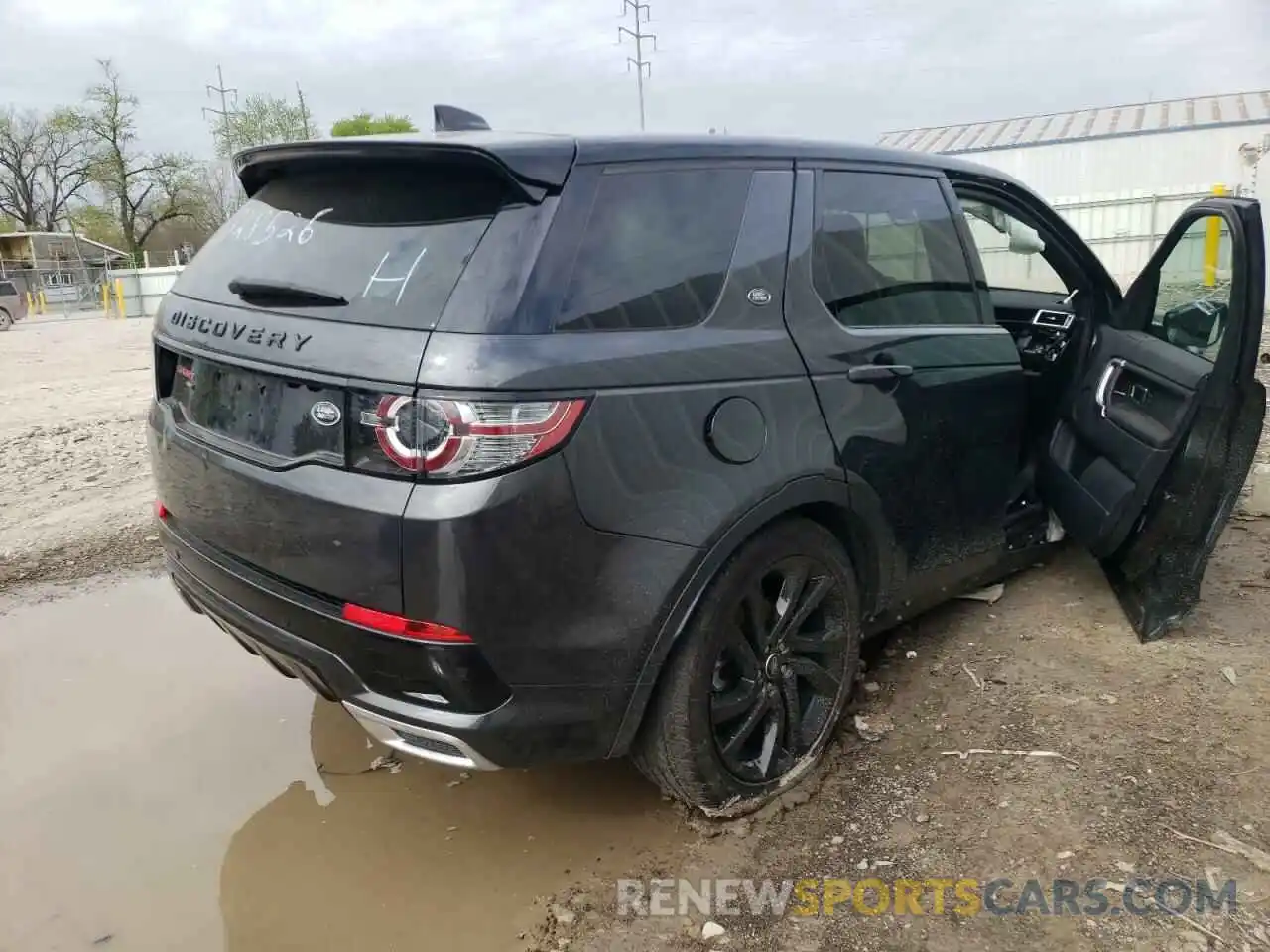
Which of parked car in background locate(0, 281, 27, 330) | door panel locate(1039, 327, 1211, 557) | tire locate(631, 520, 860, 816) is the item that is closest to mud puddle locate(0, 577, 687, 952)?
tire locate(631, 520, 860, 816)

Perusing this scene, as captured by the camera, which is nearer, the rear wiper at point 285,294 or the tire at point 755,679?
the rear wiper at point 285,294

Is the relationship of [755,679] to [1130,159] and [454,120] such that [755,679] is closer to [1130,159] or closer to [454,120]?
[454,120]

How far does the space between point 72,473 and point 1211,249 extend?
264 inches

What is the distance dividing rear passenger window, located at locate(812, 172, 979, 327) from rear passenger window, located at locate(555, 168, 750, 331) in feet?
1.23

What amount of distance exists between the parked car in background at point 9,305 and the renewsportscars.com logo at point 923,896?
26982 millimetres

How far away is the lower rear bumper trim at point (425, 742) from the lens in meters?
2.16

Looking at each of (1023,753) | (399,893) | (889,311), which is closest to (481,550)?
(399,893)

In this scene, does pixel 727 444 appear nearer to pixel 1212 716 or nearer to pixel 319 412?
pixel 319 412

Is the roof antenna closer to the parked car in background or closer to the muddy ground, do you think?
the muddy ground

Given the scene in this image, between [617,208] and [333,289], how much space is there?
719 millimetres

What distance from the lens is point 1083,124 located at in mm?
23578

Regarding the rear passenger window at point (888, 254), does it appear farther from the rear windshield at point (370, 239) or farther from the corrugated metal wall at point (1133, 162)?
the corrugated metal wall at point (1133, 162)

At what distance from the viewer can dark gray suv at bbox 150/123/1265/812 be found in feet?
6.79

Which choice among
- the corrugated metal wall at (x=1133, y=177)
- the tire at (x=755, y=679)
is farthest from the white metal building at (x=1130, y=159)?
the tire at (x=755, y=679)
